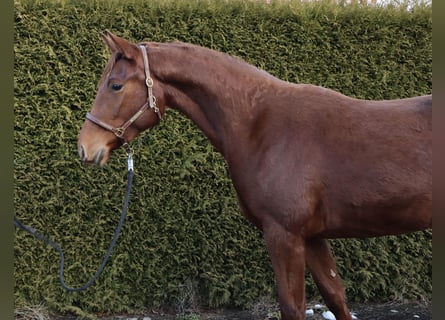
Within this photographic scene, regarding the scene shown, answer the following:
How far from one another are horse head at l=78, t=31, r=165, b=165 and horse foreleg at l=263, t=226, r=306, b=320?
1.00m

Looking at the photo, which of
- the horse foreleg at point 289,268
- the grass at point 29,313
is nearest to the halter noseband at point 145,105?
the horse foreleg at point 289,268

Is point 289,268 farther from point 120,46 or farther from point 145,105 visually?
point 120,46

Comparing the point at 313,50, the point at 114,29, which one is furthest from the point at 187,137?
the point at 313,50

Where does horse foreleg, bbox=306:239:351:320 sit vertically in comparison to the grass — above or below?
above

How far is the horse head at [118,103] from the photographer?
98.1 inches

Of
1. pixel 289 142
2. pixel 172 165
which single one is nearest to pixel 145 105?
pixel 289 142

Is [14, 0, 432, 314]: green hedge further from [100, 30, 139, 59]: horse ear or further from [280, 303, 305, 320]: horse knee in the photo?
[280, 303, 305, 320]: horse knee

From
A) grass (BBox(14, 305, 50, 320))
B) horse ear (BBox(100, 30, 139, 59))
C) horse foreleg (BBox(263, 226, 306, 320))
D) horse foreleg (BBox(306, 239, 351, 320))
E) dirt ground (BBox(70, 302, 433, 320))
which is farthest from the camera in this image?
dirt ground (BBox(70, 302, 433, 320))

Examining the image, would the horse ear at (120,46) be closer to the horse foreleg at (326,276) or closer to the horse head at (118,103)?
the horse head at (118,103)

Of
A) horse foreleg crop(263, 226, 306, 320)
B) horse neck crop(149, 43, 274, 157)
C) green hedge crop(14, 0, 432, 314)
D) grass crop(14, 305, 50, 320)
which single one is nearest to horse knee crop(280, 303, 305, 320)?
horse foreleg crop(263, 226, 306, 320)

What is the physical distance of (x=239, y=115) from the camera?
8.50ft

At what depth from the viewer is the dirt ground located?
413 centimetres

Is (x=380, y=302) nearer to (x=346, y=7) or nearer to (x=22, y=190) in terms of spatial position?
(x=346, y=7)

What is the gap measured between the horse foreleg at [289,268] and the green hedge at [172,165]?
5.85 feet
